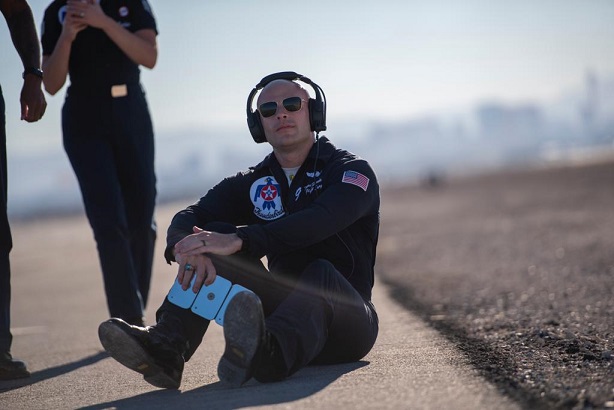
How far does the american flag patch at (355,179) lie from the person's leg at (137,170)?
5.81 feet

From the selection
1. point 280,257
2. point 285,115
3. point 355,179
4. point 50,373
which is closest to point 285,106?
point 285,115

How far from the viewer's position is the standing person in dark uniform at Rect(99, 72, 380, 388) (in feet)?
10.2

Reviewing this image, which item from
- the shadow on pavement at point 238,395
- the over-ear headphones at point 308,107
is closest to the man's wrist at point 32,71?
the over-ear headphones at point 308,107

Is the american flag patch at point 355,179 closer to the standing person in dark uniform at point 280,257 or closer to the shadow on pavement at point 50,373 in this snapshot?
the standing person in dark uniform at point 280,257

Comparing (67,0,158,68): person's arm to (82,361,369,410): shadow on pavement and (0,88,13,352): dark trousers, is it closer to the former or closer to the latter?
(0,88,13,352): dark trousers

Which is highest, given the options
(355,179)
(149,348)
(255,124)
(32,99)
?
(32,99)

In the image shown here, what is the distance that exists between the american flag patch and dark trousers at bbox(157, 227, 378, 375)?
0.40 meters

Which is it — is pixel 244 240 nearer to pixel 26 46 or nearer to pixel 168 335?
pixel 168 335

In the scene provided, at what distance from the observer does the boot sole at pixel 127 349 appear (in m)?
3.09

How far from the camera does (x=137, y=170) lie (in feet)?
16.2

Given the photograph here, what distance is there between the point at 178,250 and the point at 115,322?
16.3 inches

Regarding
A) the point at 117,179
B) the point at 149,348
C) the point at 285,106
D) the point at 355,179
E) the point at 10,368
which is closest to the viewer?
the point at 149,348

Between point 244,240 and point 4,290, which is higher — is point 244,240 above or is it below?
above

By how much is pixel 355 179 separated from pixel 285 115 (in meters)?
0.51
